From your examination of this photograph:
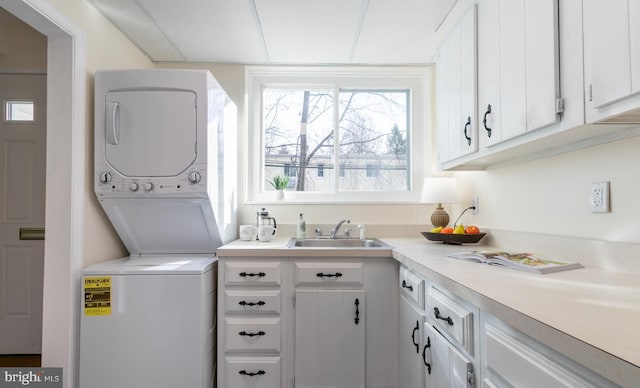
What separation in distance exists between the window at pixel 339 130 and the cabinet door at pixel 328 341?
1017 millimetres

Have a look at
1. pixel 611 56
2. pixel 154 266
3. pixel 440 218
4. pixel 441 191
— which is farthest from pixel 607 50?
pixel 154 266

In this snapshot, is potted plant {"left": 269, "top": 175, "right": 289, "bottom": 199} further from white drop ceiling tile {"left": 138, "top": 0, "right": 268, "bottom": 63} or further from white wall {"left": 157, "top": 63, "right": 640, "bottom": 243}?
white drop ceiling tile {"left": 138, "top": 0, "right": 268, "bottom": 63}

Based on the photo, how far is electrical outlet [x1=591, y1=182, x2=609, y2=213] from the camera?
132cm

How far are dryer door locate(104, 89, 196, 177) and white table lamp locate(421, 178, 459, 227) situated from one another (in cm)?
160

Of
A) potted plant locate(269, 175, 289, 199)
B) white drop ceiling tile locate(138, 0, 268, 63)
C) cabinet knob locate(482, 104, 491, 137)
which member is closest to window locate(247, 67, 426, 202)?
potted plant locate(269, 175, 289, 199)

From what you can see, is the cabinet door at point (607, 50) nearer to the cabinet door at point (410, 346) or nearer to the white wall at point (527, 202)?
the white wall at point (527, 202)


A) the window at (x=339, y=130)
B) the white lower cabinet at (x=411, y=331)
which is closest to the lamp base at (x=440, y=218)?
the window at (x=339, y=130)

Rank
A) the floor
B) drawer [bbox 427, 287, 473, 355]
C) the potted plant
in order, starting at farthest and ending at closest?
1. the potted plant
2. the floor
3. drawer [bbox 427, 287, 473, 355]

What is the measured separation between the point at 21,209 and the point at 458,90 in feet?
10.5

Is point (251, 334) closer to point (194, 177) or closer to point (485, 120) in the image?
point (194, 177)

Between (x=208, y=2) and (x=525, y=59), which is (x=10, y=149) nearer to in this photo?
(x=208, y=2)

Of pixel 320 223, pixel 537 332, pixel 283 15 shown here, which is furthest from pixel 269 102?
pixel 537 332

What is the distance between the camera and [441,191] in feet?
8.25

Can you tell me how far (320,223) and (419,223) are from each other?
78 cm
